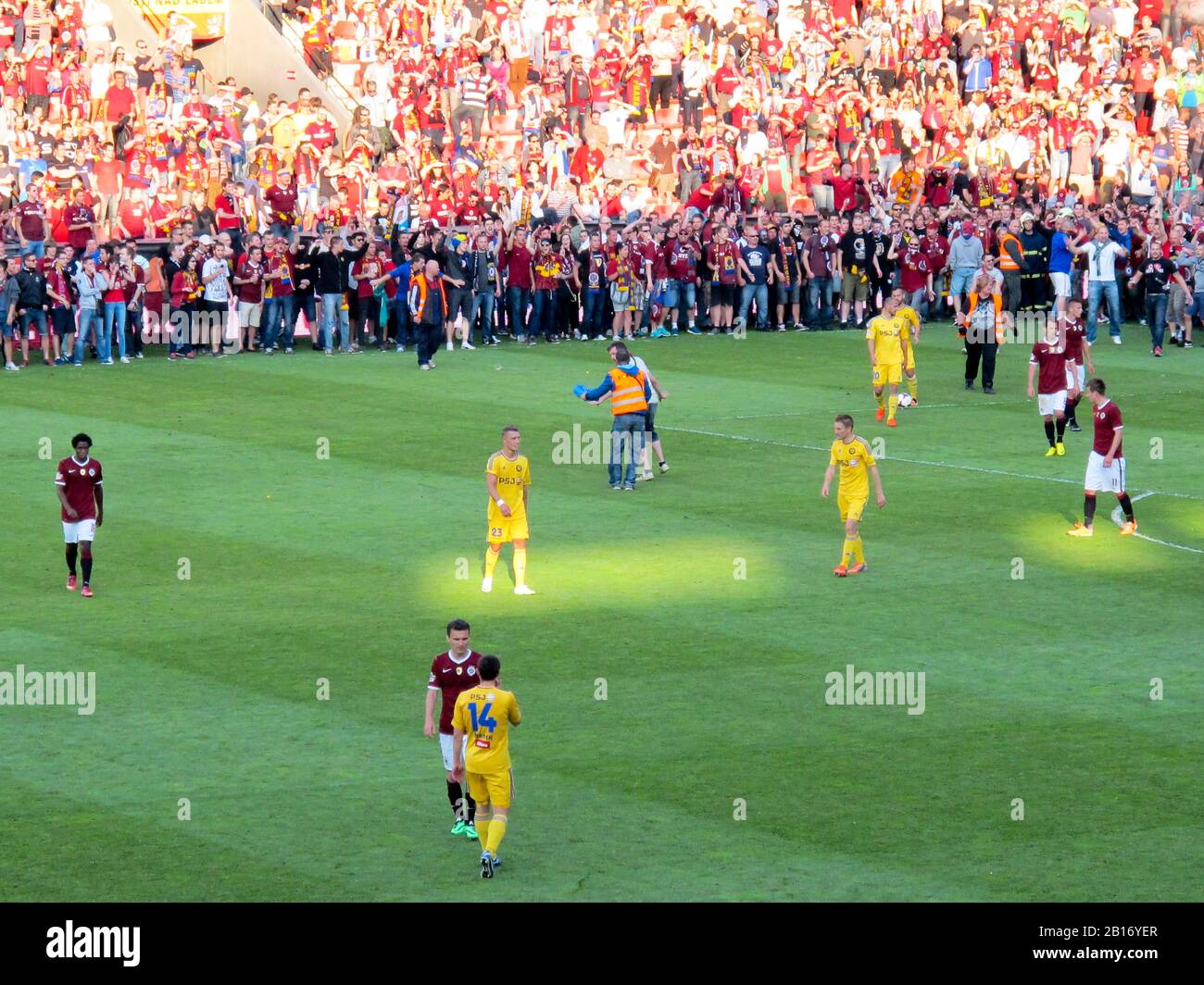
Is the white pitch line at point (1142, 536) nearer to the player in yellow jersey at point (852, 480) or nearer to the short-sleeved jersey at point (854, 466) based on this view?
the player in yellow jersey at point (852, 480)

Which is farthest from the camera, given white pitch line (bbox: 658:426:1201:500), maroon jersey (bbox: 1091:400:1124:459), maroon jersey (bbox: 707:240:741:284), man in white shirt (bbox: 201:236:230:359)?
maroon jersey (bbox: 707:240:741:284)

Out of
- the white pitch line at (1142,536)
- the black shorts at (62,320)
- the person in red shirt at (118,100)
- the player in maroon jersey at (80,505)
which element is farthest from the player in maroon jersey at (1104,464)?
the person in red shirt at (118,100)

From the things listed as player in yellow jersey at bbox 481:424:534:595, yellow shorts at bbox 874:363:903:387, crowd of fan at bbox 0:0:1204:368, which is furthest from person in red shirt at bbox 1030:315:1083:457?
player in yellow jersey at bbox 481:424:534:595

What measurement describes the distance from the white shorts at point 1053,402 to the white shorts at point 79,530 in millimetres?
13331

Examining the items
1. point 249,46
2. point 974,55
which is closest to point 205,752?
point 249,46

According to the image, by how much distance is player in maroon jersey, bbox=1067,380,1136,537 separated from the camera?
78.1 ft

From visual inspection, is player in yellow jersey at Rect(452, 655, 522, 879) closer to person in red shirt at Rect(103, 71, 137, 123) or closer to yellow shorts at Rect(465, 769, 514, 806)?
yellow shorts at Rect(465, 769, 514, 806)

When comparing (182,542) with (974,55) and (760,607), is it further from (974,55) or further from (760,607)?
(974,55)

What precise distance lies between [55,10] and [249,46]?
484 cm

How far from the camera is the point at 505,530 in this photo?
2112cm

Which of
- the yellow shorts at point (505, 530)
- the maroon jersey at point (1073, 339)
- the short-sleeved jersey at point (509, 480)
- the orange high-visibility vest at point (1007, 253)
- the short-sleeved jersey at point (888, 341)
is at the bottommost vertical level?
the yellow shorts at point (505, 530)

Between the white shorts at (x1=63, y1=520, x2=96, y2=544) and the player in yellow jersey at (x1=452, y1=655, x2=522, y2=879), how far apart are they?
8.49m

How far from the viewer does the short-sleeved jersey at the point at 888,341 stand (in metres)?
31.5

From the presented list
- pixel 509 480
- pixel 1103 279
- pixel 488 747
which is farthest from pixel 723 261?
pixel 488 747
